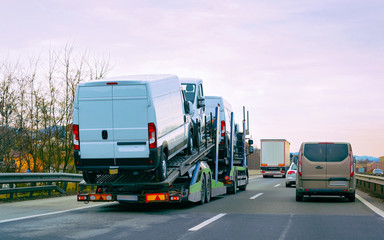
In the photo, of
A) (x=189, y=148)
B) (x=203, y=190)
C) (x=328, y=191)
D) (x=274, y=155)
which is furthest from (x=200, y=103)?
(x=274, y=155)

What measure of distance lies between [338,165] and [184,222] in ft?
24.3

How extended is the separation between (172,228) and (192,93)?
7829 mm

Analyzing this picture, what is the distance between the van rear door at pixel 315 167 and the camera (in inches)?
620

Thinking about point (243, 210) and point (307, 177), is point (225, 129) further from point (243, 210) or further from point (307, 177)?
point (243, 210)

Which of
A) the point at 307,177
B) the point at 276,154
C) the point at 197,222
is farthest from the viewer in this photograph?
the point at 276,154

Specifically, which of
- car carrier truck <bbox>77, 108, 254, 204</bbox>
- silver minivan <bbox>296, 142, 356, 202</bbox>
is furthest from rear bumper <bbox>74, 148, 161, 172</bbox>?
silver minivan <bbox>296, 142, 356, 202</bbox>

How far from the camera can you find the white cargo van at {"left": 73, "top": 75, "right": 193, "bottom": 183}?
11305mm

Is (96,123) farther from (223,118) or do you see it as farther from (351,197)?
(351,197)

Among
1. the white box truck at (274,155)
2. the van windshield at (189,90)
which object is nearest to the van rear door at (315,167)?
the van windshield at (189,90)

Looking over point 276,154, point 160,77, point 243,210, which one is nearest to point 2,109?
point 160,77

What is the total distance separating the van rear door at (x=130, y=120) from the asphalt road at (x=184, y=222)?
4.92 feet

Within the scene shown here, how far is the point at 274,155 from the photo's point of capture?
45562mm

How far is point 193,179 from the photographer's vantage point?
1362 centimetres

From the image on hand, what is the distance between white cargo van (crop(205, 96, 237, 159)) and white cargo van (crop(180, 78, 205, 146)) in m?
1.62
